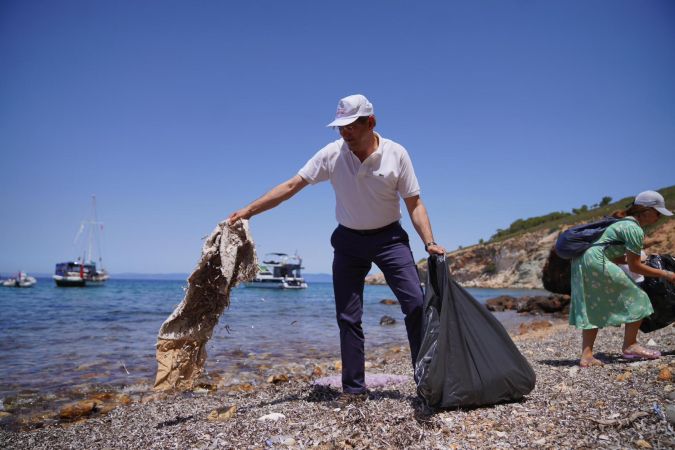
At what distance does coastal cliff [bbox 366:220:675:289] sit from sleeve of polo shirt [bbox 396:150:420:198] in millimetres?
32788

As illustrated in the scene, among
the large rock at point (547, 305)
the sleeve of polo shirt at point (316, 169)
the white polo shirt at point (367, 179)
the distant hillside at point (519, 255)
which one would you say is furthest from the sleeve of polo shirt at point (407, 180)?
the distant hillside at point (519, 255)

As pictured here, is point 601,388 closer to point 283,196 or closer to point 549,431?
point 549,431

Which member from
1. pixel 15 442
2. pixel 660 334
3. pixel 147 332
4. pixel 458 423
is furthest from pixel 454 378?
pixel 147 332

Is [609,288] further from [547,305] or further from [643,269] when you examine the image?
[547,305]

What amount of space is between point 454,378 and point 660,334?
19.0 feet

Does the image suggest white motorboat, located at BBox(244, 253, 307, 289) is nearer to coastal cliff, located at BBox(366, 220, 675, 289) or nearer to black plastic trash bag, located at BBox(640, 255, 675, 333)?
coastal cliff, located at BBox(366, 220, 675, 289)

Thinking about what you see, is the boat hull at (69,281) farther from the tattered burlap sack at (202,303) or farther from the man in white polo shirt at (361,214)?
the man in white polo shirt at (361,214)

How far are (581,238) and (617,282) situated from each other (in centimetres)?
54

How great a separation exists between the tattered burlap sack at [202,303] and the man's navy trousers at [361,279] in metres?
0.76

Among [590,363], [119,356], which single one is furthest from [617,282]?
[119,356]

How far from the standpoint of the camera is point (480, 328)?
3.16 metres

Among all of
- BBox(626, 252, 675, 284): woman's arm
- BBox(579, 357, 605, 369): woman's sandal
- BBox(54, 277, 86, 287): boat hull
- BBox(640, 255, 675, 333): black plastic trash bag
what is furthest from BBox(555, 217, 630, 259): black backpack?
BBox(54, 277, 86, 287): boat hull

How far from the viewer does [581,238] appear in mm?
4574

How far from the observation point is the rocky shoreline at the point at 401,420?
7.98 ft
